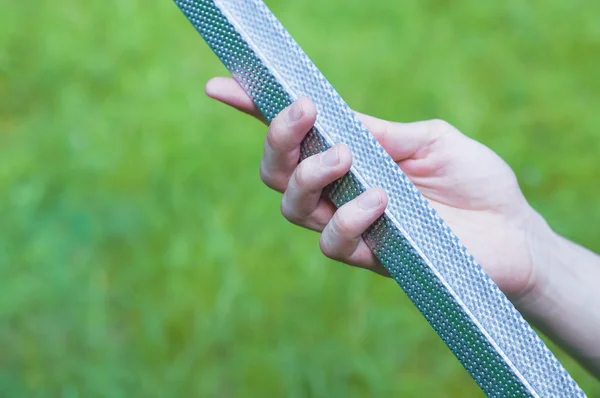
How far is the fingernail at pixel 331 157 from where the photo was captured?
874 millimetres

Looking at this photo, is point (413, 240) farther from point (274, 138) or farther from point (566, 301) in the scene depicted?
point (566, 301)

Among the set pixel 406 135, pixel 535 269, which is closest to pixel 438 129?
pixel 406 135

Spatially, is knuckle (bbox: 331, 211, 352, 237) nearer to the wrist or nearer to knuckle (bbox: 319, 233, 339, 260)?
knuckle (bbox: 319, 233, 339, 260)

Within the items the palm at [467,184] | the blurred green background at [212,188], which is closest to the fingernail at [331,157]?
the palm at [467,184]

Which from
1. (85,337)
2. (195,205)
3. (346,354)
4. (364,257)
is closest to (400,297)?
(346,354)

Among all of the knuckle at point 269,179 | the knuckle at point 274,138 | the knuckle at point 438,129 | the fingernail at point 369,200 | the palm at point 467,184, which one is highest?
the knuckle at point 274,138

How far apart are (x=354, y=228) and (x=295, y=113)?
6.3 inches

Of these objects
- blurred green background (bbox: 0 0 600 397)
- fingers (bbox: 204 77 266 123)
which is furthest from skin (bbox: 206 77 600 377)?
blurred green background (bbox: 0 0 600 397)

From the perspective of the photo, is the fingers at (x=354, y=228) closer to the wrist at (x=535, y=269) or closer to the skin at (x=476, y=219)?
the skin at (x=476, y=219)

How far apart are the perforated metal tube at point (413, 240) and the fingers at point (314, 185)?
0.02m

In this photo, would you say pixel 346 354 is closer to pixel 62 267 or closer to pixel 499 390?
pixel 62 267

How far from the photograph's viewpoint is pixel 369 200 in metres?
0.86

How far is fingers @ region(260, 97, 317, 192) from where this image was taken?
0.86 metres

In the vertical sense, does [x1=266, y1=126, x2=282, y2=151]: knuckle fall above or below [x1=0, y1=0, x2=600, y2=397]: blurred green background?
above
